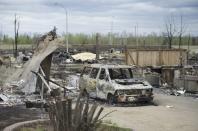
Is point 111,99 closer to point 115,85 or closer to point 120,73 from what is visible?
point 115,85

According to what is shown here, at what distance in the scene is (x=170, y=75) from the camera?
96.1ft

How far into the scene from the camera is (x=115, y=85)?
1922cm

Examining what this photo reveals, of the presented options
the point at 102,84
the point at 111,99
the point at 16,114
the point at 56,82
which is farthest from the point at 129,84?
the point at 56,82

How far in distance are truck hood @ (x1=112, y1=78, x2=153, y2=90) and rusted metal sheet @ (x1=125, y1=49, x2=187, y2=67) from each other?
11.7m

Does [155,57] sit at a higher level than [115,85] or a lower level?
higher

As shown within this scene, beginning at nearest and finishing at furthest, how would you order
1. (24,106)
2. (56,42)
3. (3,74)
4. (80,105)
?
(80,105), (24,106), (56,42), (3,74)

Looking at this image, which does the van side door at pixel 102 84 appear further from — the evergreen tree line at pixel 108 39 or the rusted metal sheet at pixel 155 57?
the evergreen tree line at pixel 108 39

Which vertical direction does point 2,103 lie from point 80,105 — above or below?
below

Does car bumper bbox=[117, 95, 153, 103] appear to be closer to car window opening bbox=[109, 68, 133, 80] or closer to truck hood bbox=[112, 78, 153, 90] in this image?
truck hood bbox=[112, 78, 153, 90]

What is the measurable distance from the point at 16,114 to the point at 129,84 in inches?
218

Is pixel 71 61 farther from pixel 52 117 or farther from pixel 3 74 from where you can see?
pixel 52 117

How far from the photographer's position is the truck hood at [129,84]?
62.7ft

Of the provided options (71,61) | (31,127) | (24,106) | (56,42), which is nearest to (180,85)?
(56,42)

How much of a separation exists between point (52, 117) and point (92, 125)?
0.77m
